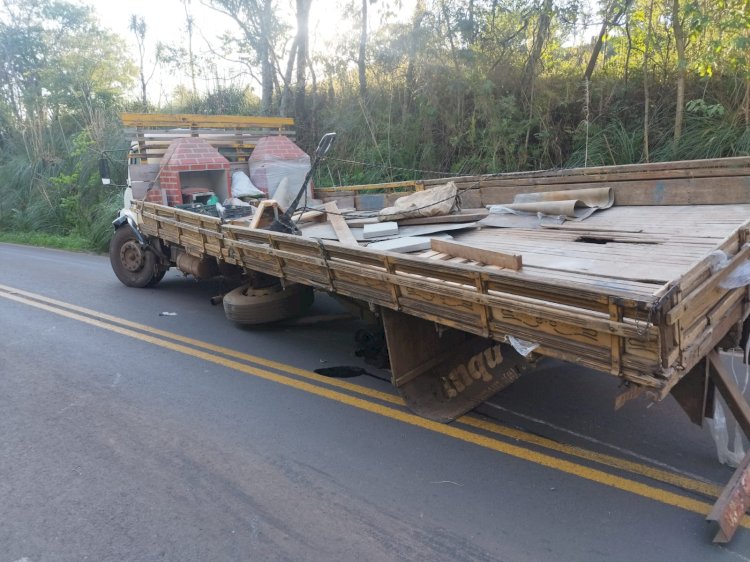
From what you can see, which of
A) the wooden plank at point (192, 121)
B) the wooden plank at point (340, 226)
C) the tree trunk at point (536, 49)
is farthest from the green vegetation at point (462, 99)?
the wooden plank at point (340, 226)

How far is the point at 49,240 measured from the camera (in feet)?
51.6

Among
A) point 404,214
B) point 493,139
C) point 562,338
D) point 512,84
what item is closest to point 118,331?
point 404,214

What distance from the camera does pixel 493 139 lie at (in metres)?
11.2

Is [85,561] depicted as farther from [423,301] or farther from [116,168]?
[116,168]

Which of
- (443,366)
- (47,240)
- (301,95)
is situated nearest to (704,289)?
(443,366)

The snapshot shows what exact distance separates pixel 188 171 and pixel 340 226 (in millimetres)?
3814

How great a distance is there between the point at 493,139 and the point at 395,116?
3.28 meters

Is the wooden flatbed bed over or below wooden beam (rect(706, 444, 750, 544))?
over

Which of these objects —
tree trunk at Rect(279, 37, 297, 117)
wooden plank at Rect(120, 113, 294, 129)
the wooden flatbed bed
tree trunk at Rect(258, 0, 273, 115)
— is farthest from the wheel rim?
tree trunk at Rect(258, 0, 273, 115)

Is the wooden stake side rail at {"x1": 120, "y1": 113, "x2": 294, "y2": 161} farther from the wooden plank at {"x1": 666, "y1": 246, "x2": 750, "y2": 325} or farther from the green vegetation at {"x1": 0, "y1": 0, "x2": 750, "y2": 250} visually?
the wooden plank at {"x1": 666, "y1": 246, "x2": 750, "y2": 325}

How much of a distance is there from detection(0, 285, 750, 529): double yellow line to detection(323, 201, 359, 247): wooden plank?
1294 mm

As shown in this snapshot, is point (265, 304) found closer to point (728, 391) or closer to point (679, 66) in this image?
point (728, 391)

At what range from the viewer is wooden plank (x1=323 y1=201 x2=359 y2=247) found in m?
5.44

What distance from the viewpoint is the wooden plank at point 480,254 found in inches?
142
